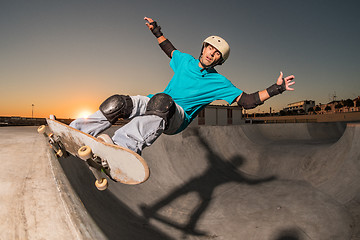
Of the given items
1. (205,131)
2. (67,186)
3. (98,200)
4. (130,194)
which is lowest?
(130,194)

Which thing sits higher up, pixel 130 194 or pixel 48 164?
pixel 48 164

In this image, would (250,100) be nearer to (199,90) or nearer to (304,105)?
(199,90)

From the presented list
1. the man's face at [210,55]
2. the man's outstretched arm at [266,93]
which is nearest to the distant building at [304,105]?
the man's outstretched arm at [266,93]

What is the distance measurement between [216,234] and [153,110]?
3671 millimetres

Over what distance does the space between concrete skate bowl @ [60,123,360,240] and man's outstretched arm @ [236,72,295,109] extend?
261 cm

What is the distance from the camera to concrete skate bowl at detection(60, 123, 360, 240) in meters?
4.31

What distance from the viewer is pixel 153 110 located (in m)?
2.22

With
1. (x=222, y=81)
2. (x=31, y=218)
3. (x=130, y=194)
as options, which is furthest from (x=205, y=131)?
(x=31, y=218)

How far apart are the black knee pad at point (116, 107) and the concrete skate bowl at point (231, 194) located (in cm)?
144

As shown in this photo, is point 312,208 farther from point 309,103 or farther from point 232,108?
point 309,103

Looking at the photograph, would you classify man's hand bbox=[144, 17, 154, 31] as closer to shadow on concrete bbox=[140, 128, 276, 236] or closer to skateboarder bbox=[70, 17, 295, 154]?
skateboarder bbox=[70, 17, 295, 154]

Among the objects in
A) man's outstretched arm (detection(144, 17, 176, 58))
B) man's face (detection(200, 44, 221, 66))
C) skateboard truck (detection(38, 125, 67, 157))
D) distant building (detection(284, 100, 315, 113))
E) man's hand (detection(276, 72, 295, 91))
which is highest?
man's outstretched arm (detection(144, 17, 176, 58))

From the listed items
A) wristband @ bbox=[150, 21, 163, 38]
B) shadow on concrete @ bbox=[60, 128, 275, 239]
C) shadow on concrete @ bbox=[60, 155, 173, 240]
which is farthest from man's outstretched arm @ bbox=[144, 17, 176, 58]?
shadow on concrete @ bbox=[60, 155, 173, 240]

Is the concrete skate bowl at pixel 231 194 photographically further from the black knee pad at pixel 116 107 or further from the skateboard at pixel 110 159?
the black knee pad at pixel 116 107
